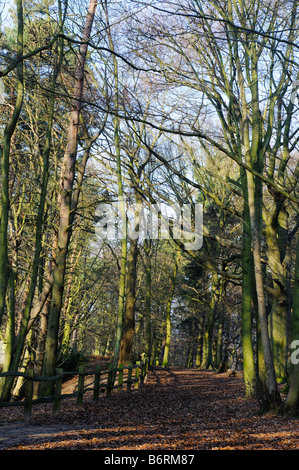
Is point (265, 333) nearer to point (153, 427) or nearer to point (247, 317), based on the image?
point (247, 317)

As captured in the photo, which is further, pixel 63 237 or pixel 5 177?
pixel 63 237

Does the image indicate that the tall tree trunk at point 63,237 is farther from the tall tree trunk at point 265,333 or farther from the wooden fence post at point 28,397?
the tall tree trunk at point 265,333

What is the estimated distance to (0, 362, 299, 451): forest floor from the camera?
6.10 m

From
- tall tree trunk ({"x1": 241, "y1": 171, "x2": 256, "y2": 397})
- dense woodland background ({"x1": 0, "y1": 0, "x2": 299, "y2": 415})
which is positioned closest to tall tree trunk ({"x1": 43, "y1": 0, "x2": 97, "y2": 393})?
dense woodland background ({"x1": 0, "y1": 0, "x2": 299, "y2": 415})

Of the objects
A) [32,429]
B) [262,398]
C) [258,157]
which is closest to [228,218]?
[258,157]

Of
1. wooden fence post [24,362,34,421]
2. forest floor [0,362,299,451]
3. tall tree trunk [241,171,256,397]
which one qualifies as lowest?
forest floor [0,362,299,451]

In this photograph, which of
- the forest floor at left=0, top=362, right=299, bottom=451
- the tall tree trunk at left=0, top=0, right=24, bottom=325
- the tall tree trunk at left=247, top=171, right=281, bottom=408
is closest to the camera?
the forest floor at left=0, top=362, right=299, bottom=451

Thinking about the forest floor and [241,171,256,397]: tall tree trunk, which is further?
[241,171,256,397]: tall tree trunk

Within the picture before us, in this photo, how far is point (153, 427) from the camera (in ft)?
25.4

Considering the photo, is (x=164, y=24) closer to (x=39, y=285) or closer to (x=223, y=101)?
(x=223, y=101)

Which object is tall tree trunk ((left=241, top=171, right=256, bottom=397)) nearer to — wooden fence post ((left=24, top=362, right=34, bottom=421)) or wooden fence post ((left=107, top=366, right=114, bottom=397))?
wooden fence post ((left=107, top=366, right=114, bottom=397))

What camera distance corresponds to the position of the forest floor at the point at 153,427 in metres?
6.10

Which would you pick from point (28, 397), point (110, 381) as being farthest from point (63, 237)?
point (28, 397)

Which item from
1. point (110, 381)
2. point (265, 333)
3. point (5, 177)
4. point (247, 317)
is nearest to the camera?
point (5, 177)
